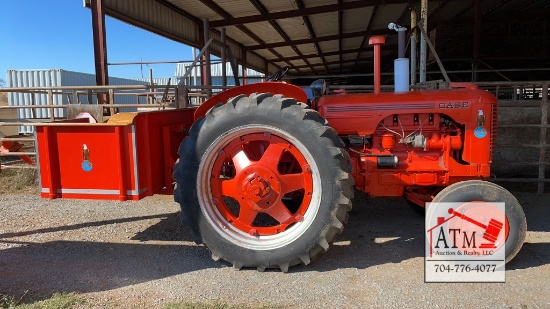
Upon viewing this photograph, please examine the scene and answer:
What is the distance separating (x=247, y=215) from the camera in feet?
12.2

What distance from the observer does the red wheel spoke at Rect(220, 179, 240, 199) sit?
370 centimetres

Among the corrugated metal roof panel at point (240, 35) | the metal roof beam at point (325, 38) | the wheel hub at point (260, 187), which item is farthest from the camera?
the metal roof beam at point (325, 38)

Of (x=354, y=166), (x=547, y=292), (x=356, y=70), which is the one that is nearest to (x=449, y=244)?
(x=547, y=292)

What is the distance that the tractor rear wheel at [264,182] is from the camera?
11.3ft

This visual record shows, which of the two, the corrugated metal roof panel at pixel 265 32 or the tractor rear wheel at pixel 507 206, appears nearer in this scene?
the tractor rear wheel at pixel 507 206

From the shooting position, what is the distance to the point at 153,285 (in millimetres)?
3426

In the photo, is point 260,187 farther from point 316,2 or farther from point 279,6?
point 316,2

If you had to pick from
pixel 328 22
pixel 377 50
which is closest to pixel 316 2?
pixel 328 22

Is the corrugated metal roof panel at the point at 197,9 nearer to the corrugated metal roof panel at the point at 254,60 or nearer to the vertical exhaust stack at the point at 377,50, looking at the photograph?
the corrugated metal roof panel at the point at 254,60

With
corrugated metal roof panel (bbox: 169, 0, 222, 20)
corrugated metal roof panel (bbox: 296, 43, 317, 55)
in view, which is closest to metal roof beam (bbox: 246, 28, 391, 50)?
corrugated metal roof panel (bbox: 296, 43, 317, 55)

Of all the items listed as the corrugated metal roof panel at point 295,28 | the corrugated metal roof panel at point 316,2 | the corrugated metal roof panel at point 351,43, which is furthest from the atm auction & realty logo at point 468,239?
the corrugated metal roof panel at point 351,43

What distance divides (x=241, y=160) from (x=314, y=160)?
2.13 feet

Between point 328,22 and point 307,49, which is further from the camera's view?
point 307,49

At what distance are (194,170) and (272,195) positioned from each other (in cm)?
69
